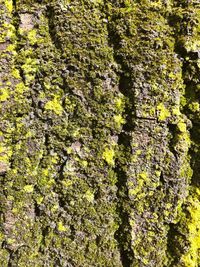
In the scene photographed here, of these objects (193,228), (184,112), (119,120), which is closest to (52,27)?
(119,120)

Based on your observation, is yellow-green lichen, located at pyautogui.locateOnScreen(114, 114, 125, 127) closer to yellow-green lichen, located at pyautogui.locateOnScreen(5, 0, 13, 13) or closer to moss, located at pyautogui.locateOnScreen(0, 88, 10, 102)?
moss, located at pyautogui.locateOnScreen(0, 88, 10, 102)

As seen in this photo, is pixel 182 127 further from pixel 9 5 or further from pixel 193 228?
pixel 9 5

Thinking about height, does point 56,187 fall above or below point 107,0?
below

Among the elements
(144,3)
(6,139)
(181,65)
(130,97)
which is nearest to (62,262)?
(6,139)

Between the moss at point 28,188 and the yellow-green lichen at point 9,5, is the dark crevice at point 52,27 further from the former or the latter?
the moss at point 28,188

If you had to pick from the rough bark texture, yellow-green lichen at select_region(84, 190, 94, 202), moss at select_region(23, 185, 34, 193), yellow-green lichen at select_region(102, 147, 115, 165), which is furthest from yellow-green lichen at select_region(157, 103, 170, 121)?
moss at select_region(23, 185, 34, 193)

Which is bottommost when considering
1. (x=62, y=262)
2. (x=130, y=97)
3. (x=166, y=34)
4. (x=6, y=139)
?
(x=62, y=262)

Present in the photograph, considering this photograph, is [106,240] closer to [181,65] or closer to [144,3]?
[181,65]
